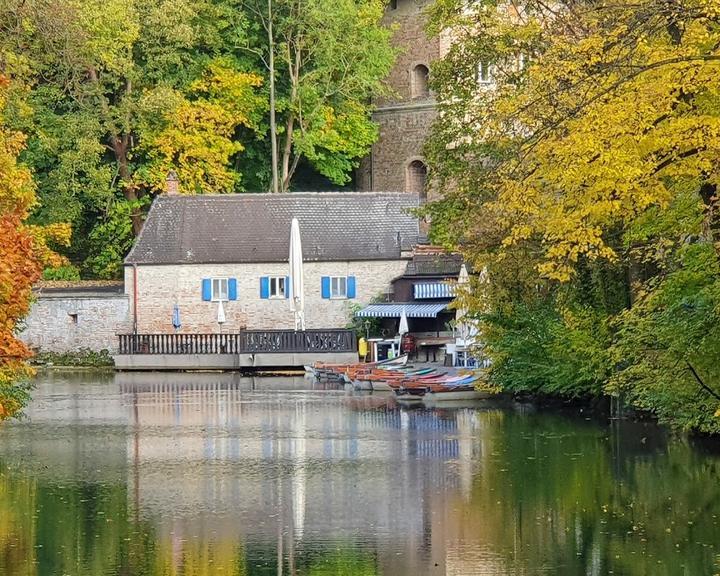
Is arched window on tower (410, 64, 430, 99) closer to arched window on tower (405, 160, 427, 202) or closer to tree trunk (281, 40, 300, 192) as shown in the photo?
arched window on tower (405, 160, 427, 202)

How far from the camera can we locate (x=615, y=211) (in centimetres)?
2573

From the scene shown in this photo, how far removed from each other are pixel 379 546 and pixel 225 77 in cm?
4402

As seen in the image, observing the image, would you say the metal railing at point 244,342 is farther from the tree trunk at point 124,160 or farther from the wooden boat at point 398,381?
the wooden boat at point 398,381

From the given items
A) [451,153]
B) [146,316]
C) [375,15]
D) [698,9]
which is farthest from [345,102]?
[698,9]

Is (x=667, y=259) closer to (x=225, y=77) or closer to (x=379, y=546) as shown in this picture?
(x=379, y=546)

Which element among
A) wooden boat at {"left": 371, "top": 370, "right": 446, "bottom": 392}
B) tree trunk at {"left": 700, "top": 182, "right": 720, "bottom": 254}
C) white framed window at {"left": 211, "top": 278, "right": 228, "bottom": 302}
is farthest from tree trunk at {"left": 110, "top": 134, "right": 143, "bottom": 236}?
tree trunk at {"left": 700, "top": 182, "right": 720, "bottom": 254}

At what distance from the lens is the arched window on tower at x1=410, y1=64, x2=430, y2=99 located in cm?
6712

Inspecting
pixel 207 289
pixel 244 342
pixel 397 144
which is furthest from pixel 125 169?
pixel 397 144

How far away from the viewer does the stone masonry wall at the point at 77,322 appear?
185 feet

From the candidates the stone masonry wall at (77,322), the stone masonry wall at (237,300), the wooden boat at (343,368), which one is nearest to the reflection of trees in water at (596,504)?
the wooden boat at (343,368)

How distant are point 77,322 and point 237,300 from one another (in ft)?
17.0

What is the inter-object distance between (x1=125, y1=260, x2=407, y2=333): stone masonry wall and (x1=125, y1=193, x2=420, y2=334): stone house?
1.2 inches

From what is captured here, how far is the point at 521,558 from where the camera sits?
18.6 metres

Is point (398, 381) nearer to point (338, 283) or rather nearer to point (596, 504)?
point (338, 283)
